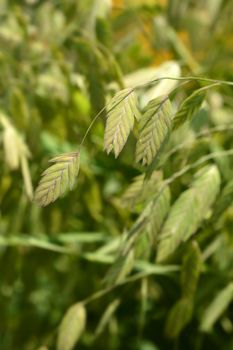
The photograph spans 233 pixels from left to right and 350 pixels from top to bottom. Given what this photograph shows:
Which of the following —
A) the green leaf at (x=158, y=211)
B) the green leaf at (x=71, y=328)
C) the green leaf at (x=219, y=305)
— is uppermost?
the green leaf at (x=158, y=211)

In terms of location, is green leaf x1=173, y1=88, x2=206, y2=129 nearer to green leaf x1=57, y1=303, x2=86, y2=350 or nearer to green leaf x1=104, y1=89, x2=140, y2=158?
green leaf x1=104, y1=89, x2=140, y2=158

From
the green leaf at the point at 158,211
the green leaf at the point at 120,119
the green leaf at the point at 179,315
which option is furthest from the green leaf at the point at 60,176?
the green leaf at the point at 179,315

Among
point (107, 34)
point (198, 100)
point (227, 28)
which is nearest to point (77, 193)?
point (107, 34)

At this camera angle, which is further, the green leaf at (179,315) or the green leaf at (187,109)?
the green leaf at (179,315)

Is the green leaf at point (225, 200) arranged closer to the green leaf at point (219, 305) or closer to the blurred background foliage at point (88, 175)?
the blurred background foliage at point (88, 175)

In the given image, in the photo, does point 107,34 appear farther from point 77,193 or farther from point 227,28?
point 227,28

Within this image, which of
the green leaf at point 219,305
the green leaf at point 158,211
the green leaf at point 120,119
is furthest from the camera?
the green leaf at point 219,305
